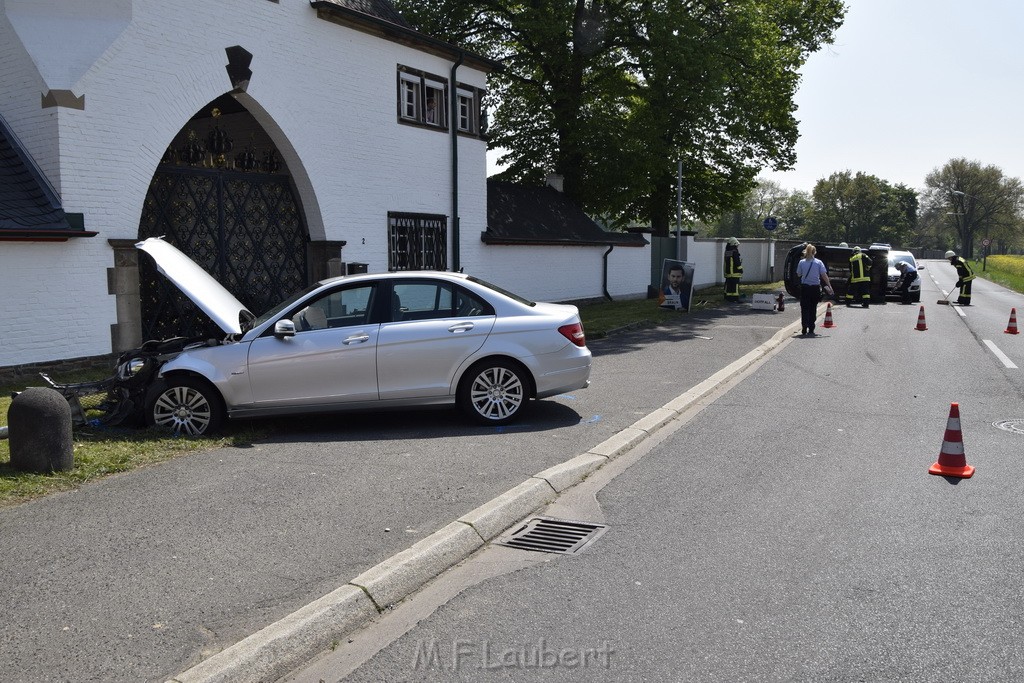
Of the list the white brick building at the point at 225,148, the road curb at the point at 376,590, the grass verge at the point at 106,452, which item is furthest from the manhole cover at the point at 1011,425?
the white brick building at the point at 225,148

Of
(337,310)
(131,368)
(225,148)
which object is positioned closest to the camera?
(131,368)

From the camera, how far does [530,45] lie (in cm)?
2788

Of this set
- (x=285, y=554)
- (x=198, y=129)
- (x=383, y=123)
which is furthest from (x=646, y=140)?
(x=285, y=554)

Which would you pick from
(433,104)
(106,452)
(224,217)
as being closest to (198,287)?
(106,452)

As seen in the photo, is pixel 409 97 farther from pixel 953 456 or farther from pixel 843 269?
pixel 843 269

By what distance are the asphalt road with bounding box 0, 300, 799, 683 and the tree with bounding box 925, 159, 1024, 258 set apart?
10638cm

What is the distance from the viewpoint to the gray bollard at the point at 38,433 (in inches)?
251

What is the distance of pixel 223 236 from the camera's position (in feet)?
50.4

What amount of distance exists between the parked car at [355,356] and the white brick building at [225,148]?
A: 4.40 meters

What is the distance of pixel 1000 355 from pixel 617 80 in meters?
17.2

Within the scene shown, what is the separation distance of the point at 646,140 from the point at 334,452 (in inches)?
884

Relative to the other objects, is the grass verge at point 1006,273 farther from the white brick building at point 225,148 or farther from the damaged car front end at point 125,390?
the damaged car front end at point 125,390

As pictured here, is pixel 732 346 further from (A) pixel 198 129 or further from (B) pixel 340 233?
(A) pixel 198 129

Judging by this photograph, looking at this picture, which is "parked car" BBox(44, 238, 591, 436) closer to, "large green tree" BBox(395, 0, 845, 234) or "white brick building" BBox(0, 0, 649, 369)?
"white brick building" BBox(0, 0, 649, 369)
